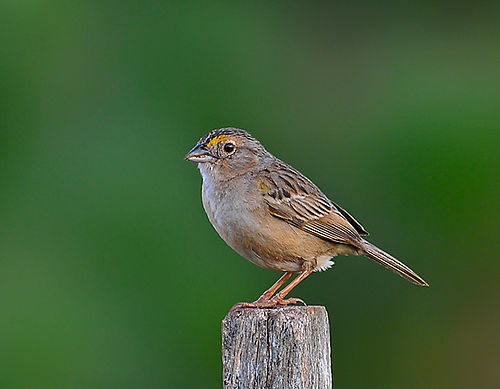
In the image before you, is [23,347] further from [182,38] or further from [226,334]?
[226,334]

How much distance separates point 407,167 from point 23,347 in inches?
156

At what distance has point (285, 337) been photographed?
4.94m

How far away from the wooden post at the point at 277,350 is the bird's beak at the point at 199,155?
1719mm

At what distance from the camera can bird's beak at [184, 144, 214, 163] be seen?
657cm

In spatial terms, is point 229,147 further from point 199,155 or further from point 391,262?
point 391,262

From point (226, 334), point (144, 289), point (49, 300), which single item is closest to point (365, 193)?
point (144, 289)

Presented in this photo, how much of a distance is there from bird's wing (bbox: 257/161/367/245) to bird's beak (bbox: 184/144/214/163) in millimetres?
346

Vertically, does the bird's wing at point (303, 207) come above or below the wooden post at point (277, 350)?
above

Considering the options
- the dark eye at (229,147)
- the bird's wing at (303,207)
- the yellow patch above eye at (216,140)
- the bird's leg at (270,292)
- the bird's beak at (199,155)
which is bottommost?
the bird's leg at (270,292)

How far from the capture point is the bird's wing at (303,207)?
6.45 meters

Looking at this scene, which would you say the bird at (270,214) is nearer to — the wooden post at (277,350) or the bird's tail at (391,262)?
the bird's tail at (391,262)

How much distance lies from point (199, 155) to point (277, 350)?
1.97 metres

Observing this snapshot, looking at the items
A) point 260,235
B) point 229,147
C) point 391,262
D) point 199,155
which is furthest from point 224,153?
point 391,262

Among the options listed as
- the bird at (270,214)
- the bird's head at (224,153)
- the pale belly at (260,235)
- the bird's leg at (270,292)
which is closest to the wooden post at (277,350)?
the bird's leg at (270,292)
